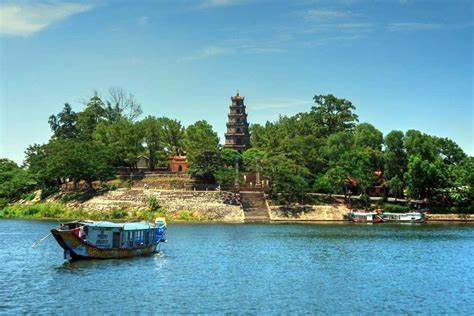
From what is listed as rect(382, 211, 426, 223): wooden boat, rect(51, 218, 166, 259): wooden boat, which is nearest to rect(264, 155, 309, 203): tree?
rect(382, 211, 426, 223): wooden boat

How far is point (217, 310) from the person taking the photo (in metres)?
33.1

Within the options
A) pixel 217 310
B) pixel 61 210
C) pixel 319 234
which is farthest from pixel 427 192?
pixel 217 310

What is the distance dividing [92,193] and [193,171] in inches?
700

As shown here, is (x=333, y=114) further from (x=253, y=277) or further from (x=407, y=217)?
(x=253, y=277)

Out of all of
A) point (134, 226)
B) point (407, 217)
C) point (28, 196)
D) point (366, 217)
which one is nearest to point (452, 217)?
point (407, 217)

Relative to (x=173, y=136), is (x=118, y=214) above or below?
below

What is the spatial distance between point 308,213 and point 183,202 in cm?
2037

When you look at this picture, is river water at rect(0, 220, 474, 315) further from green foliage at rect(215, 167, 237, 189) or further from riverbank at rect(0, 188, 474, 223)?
green foliage at rect(215, 167, 237, 189)

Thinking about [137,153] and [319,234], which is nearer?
[319,234]

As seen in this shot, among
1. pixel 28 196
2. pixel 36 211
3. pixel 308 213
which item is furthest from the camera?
pixel 28 196

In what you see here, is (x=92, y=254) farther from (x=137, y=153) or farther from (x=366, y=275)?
(x=137, y=153)

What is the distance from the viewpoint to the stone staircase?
97.1 metres

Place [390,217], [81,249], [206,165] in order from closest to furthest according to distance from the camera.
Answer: [81,249] → [390,217] → [206,165]

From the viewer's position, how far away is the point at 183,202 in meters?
98.6
